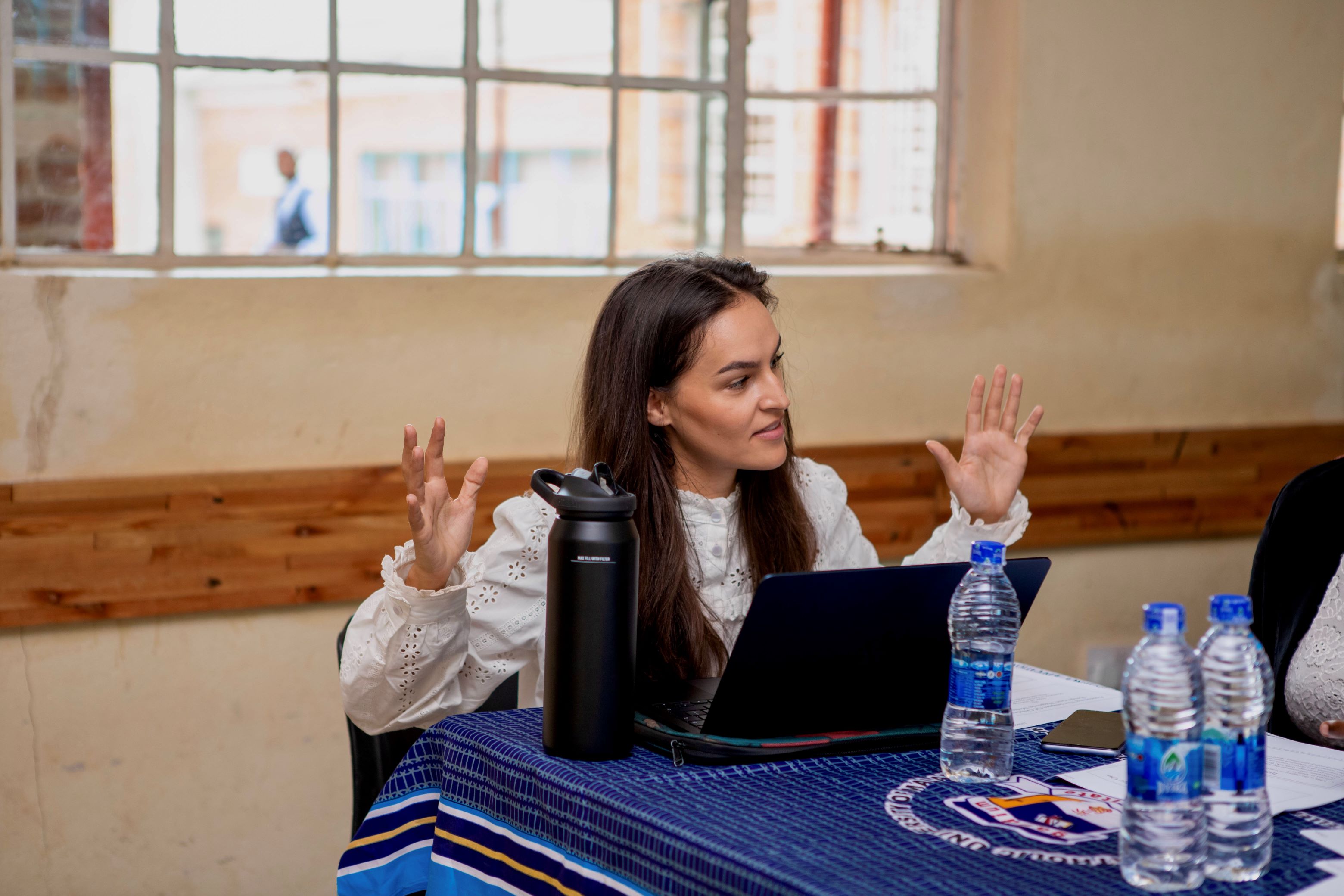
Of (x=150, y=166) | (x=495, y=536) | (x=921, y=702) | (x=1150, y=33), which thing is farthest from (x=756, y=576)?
(x=1150, y=33)

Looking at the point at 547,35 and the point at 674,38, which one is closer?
the point at 547,35

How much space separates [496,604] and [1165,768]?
35.6 inches

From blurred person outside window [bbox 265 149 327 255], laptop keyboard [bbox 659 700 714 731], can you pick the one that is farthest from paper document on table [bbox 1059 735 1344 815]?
blurred person outside window [bbox 265 149 327 255]

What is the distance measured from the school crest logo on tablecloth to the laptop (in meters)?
0.16

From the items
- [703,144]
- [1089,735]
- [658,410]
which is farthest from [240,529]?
[1089,735]

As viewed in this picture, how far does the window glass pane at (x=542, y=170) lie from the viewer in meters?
2.74

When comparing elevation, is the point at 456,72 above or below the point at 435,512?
above

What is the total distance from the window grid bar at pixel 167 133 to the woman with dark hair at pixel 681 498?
1031 mm

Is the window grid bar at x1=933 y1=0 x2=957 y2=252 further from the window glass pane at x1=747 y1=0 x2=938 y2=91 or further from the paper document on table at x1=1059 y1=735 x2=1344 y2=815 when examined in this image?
the paper document on table at x1=1059 y1=735 x2=1344 y2=815

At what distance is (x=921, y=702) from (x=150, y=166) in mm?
1855

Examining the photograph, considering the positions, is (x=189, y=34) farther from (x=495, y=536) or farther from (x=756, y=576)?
(x=756, y=576)

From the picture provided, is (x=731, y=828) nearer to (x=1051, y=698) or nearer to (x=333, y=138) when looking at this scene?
A: (x=1051, y=698)

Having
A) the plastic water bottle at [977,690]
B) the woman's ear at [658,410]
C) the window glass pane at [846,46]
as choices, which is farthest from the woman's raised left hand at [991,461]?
the window glass pane at [846,46]

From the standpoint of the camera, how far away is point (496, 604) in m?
1.66
